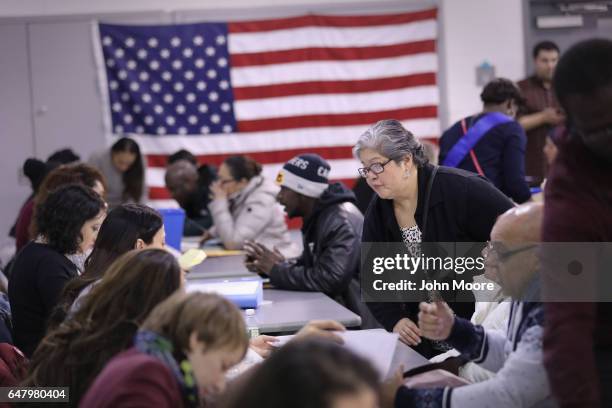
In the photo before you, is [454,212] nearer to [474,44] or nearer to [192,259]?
[192,259]

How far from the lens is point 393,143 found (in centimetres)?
317

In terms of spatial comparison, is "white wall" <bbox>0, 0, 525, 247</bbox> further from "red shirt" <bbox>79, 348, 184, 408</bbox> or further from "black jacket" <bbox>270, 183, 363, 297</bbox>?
"red shirt" <bbox>79, 348, 184, 408</bbox>

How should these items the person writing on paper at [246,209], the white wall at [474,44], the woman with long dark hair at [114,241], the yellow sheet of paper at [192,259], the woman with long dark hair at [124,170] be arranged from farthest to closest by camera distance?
the white wall at [474,44], the woman with long dark hair at [124,170], the person writing on paper at [246,209], the yellow sheet of paper at [192,259], the woman with long dark hair at [114,241]

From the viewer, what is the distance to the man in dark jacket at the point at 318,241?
4289mm

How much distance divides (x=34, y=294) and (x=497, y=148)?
286cm

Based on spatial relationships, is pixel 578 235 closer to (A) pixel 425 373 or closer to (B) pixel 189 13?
(A) pixel 425 373

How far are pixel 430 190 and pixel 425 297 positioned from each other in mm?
420

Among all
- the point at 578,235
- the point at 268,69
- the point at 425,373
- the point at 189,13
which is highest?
the point at 189,13

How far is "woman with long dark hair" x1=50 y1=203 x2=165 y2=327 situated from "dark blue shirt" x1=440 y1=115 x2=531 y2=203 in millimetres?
2511

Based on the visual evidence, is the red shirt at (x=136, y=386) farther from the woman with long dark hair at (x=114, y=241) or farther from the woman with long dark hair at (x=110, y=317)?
the woman with long dark hair at (x=114, y=241)

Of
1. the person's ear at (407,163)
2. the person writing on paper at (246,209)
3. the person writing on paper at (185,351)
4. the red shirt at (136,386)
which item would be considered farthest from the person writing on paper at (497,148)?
the red shirt at (136,386)

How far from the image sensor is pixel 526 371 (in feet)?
6.32

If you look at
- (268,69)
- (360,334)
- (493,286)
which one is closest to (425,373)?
(360,334)

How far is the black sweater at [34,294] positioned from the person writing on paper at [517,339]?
1746 millimetres
